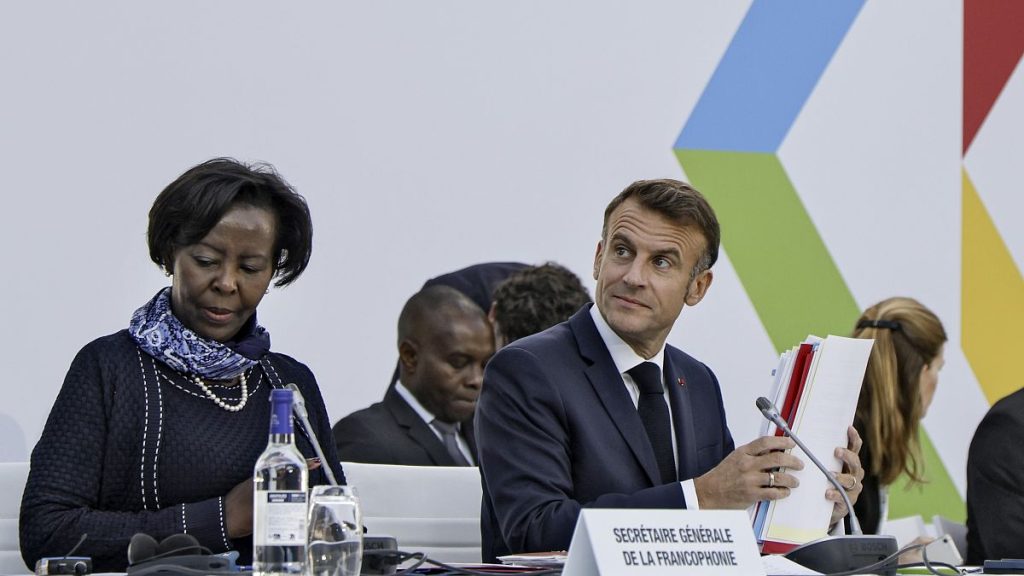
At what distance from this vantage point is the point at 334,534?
1.89 meters

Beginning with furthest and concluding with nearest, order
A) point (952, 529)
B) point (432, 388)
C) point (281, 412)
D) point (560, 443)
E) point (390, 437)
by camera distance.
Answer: point (952, 529)
point (432, 388)
point (390, 437)
point (560, 443)
point (281, 412)

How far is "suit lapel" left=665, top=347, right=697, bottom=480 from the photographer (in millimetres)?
2768

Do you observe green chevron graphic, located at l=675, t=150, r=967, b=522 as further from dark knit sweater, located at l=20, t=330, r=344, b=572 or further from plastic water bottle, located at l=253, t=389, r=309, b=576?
plastic water bottle, located at l=253, t=389, r=309, b=576

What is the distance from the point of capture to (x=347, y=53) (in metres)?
4.15

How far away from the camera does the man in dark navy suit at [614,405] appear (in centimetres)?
254

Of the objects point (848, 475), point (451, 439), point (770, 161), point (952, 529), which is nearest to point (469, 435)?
point (451, 439)

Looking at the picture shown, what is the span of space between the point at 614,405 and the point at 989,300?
2.74 meters

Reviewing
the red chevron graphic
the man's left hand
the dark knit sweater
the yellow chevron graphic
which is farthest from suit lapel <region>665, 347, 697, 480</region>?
the red chevron graphic

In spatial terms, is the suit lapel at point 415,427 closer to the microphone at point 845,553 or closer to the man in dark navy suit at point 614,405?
the man in dark navy suit at point 614,405

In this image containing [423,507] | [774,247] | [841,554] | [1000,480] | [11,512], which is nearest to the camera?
[841,554]

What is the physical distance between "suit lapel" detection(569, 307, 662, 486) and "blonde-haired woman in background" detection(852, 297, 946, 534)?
1627mm

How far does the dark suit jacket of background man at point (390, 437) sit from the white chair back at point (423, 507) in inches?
30.7

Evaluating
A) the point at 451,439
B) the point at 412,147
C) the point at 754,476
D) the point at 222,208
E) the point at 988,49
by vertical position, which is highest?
the point at 988,49

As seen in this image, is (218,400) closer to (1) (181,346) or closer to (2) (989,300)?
(1) (181,346)
